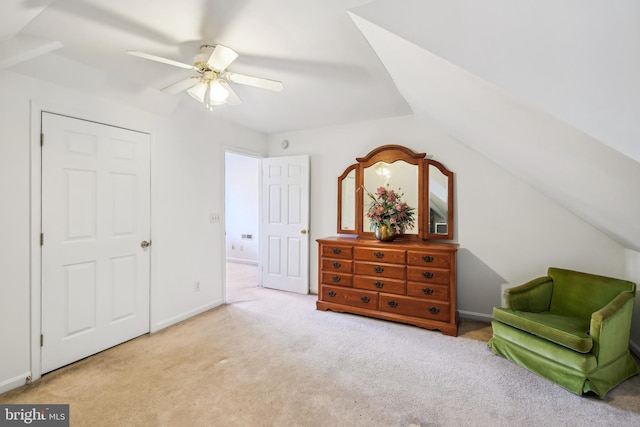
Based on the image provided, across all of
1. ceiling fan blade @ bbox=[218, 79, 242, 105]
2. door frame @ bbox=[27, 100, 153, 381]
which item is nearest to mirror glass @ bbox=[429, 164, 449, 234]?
ceiling fan blade @ bbox=[218, 79, 242, 105]

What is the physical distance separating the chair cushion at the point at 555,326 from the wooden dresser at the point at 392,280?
606 mm

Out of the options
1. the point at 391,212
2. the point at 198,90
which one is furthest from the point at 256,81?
the point at 391,212

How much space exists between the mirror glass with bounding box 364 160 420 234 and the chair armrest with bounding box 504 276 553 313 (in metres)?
1.22

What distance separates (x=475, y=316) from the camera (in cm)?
337

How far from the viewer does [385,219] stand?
3.50 m

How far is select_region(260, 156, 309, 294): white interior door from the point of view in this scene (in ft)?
14.1

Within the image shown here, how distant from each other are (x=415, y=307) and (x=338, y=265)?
969 mm

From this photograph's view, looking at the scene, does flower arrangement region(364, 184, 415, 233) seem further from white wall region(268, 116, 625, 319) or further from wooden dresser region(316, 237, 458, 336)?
white wall region(268, 116, 625, 319)

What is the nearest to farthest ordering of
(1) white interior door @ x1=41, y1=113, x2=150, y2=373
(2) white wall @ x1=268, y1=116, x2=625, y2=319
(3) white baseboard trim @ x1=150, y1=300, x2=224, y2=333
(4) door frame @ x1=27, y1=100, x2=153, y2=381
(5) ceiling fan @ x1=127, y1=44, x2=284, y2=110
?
1. (5) ceiling fan @ x1=127, y1=44, x2=284, y2=110
2. (4) door frame @ x1=27, y1=100, x2=153, y2=381
3. (1) white interior door @ x1=41, y1=113, x2=150, y2=373
4. (2) white wall @ x1=268, y1=116, x2=625, y2=319
5. (3) white baseboard trim @ x1=150, y1=300, x2=224, y2=333

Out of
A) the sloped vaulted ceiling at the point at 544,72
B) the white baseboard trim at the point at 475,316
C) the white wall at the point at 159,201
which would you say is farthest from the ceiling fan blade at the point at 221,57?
the white baseboard trim at the point at 475,316

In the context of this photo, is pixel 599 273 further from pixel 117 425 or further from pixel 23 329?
pixel 23 329

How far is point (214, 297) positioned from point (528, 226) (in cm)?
375

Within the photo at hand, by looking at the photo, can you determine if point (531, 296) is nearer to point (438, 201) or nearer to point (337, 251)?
point (438, 201)

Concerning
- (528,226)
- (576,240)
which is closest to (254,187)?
(528,226)
